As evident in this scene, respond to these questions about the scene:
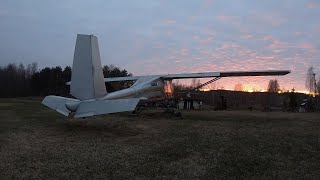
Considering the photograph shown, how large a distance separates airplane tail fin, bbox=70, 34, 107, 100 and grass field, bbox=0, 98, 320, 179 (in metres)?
1.42

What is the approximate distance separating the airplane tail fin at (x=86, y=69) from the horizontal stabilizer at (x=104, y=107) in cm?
Result: 80

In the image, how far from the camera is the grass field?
24.8ft

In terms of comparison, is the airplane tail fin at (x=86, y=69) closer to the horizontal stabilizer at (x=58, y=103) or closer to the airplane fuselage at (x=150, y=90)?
the horizontal stabilizer at (x=58, y=103)

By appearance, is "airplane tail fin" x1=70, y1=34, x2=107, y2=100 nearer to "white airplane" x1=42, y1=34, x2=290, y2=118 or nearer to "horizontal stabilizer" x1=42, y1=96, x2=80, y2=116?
"white airplane" x1=42, y1=34, x2=290, y2=118

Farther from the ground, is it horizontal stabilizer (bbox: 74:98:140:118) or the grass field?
horizontal stabilizer (bbox: 74:98:140:118)

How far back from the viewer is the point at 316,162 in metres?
8.68

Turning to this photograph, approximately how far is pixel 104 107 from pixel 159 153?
4.33 meters

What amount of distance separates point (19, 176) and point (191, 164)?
139 inches

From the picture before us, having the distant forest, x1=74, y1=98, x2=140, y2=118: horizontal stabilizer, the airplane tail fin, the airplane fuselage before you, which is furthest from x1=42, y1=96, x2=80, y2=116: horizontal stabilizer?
the distant forest

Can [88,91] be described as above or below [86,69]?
below

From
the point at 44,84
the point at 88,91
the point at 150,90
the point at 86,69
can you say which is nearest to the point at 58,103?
the point at 88,91

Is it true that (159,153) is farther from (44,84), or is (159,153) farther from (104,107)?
(44,84)

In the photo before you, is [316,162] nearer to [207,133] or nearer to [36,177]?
[207,133]

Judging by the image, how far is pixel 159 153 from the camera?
31.2 feet
